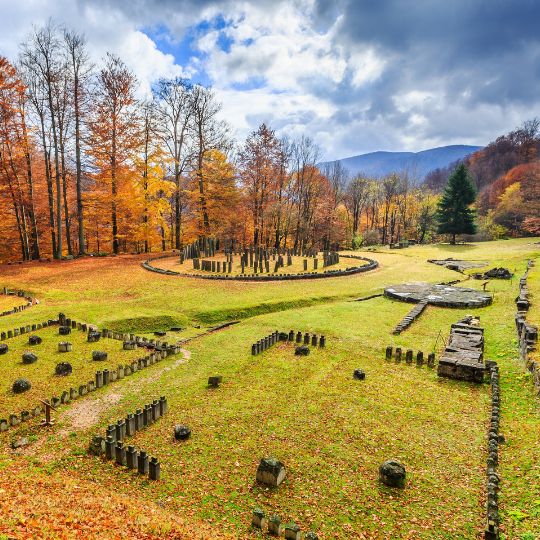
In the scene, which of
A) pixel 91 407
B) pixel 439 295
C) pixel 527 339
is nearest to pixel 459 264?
pixel 439 295

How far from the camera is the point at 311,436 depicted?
865 cm

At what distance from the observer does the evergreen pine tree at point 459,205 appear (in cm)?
4816

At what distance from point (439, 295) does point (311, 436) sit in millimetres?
15520

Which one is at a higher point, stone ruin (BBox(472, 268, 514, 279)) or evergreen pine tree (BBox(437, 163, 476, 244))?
evergreen pine tree (BBox(437, 163, 476, 244))

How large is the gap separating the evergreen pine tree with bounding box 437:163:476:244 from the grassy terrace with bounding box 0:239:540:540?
34368mm

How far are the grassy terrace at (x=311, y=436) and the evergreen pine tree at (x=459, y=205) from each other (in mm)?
34368

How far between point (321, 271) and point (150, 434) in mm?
21466

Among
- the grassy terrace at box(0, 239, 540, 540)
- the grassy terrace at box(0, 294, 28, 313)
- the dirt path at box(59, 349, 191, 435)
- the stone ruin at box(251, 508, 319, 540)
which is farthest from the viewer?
the grassy terrace at box(0, 294, 28, 313)

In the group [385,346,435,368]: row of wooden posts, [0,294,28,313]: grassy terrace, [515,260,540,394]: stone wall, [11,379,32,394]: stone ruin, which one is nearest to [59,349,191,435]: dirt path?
[11,379,32,394]: stone ruin

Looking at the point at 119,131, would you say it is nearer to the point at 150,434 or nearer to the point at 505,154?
the point at 150,434

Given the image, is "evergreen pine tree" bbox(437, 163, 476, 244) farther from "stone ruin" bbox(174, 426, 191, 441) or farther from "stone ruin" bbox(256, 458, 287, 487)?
"stone ruin" bbox(256, 458, 287, 487)

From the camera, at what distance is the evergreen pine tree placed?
158ft

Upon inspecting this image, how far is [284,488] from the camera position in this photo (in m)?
A: 7.11

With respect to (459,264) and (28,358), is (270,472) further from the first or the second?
(459,264)
